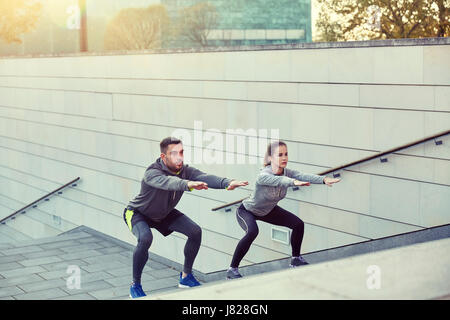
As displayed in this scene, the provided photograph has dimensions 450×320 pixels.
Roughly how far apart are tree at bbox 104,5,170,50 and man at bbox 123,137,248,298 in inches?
1468

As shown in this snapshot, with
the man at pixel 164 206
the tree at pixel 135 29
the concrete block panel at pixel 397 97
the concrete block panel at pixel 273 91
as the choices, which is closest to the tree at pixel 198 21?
the tree at pixel 135 29

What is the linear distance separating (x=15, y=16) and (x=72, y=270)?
17913mm

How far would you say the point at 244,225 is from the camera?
7562 millimetres

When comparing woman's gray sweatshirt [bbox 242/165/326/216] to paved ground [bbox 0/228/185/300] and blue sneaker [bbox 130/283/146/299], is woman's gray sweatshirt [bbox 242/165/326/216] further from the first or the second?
paved ground [bbox 0/228/185/300]

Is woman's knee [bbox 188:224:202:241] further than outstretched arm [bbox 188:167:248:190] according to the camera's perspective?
Yes

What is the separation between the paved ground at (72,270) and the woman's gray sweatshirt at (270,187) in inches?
127

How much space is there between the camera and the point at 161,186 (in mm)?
6801

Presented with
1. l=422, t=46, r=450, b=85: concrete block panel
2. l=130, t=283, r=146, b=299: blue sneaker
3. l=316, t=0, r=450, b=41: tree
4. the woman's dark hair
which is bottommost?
l=130, t=283, r=146, b=299: blue sneaker

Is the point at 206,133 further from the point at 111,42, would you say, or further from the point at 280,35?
the point at 280,35

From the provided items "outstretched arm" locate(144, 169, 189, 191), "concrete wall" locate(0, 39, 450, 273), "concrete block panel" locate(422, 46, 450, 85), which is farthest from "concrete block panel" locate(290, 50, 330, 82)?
"outstretched arm" locate(144, 169, 189, 191)

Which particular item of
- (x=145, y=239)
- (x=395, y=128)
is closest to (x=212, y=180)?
(x=145, y=239)

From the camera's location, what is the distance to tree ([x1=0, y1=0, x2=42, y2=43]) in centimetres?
2628

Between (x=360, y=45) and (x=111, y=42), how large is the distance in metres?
37.9

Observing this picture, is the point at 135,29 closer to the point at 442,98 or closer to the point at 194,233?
the point at 442,98
